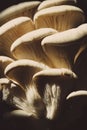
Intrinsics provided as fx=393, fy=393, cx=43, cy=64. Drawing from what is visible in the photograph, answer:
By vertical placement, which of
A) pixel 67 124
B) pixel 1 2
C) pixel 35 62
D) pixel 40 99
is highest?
pixel 1 2

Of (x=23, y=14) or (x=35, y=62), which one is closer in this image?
(x=35, y=62)

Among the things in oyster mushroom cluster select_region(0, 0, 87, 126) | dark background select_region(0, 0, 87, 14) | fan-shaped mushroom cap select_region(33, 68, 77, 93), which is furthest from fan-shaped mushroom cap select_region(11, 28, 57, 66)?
dark background select_region(0, 0, 87, 14)

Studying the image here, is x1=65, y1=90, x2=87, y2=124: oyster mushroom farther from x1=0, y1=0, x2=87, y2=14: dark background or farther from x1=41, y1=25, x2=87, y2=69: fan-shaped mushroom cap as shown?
x1=0, y1=0, x2=87, y2=14: dark background

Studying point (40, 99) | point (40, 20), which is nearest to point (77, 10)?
point (40, 20)

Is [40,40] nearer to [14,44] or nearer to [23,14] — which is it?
[14,44]

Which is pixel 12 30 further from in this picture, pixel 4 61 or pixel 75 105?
pixel 75 105

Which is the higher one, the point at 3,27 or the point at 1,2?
the point at 1,2

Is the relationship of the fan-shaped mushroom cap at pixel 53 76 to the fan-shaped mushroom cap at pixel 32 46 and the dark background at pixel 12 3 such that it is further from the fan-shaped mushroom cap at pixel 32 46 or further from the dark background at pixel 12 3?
the dark background at pixel 12 3
